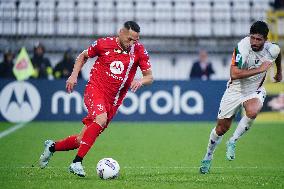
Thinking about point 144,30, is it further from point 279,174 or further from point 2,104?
point 279,174

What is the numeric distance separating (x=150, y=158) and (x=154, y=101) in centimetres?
851

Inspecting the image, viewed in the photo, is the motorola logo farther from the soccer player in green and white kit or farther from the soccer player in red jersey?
the soccer player in green and white kit

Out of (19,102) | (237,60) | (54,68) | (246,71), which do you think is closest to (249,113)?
(246,71)

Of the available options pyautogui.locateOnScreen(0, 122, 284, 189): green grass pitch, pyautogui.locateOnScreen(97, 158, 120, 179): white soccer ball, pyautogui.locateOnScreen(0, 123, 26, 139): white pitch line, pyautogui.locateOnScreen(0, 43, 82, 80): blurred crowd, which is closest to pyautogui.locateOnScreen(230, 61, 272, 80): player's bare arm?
pyautogui.locateOnScreen(0, 122, 284, 189): green grass pitch

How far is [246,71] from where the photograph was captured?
10.6m

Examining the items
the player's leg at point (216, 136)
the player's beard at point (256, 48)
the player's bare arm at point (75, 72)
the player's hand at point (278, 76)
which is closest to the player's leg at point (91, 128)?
the player's bare arm at point (75, 72)

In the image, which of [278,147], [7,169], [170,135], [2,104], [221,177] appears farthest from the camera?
[2,104]

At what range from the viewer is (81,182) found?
31.0 feet

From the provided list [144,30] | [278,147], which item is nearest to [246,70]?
[278,147]

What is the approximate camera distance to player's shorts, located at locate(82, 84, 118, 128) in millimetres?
10125

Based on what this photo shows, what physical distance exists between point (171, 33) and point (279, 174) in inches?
711

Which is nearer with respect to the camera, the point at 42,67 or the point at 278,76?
the point at 278,76

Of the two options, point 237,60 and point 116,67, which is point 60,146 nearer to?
point 116,67

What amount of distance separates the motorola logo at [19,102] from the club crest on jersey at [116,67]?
35.7 feet
